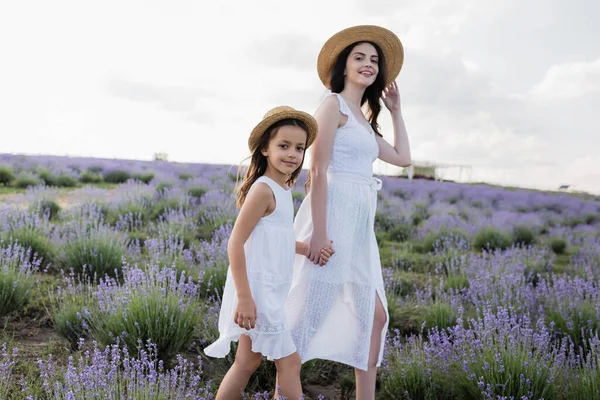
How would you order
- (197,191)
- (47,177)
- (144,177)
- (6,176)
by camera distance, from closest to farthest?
(197,191), (6,176), (47,177), (144,177)

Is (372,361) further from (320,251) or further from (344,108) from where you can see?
(344,108)

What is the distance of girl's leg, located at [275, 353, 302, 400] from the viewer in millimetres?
2549

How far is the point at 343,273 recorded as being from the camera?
112 inches

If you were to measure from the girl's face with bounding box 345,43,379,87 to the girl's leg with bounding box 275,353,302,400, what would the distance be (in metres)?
1.58

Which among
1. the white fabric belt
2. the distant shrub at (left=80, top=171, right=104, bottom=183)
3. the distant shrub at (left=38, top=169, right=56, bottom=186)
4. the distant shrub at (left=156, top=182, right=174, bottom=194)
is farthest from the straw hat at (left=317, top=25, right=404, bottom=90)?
the distant shrub at (left=80, top=171, right=104, bottom=183)

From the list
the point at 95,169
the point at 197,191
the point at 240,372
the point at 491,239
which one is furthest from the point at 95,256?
the point at 95,169

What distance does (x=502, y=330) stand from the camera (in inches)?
134

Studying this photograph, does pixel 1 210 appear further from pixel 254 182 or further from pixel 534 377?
pixel 534 377

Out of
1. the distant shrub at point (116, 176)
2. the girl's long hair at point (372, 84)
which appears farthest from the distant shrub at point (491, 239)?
the distant shrub at point (116, 176)

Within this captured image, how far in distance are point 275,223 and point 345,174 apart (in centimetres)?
58

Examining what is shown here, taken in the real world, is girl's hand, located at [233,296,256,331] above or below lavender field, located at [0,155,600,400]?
above

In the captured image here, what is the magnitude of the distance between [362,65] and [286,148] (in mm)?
847

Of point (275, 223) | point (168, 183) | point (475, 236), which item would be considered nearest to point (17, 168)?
point (168, 183)

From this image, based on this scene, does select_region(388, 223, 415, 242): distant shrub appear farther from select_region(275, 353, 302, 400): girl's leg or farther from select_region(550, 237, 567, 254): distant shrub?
select_region(275, 353, 302, 400): girl's leg
